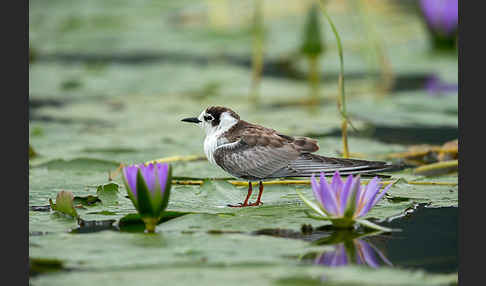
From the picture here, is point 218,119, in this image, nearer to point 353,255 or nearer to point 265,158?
point 265,158

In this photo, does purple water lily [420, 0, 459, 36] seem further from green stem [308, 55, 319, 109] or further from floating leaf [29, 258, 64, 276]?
floating leaf [29, 258, 64, 276]

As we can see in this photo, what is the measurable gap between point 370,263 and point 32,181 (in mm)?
2972

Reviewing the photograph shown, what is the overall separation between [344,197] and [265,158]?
949 mm

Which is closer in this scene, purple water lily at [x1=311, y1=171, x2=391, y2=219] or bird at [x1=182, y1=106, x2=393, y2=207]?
purple water lily at [x1=311, y1=171, x2=391, y2=219]

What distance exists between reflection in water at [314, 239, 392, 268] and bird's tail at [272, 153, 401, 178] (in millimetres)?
789

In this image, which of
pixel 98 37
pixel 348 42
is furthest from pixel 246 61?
pixel 98 37

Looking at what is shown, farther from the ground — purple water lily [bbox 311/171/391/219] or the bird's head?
the bird's head

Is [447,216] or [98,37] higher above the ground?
[98,37]

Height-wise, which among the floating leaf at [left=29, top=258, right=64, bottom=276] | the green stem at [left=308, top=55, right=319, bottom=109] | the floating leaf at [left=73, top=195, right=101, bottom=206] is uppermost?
the green stem at [left=308, top=55, right=319, bottom=109]

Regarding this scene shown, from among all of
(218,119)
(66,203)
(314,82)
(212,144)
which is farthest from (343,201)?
(314,82)

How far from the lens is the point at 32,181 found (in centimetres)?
557

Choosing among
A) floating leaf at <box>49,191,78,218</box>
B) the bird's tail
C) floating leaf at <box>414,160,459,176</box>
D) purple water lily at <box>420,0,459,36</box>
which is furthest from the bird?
purple water lily at <box>420,0,459,36</box>

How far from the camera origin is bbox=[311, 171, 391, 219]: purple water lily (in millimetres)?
4141

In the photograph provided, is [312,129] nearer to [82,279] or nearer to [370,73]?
[370,73]
